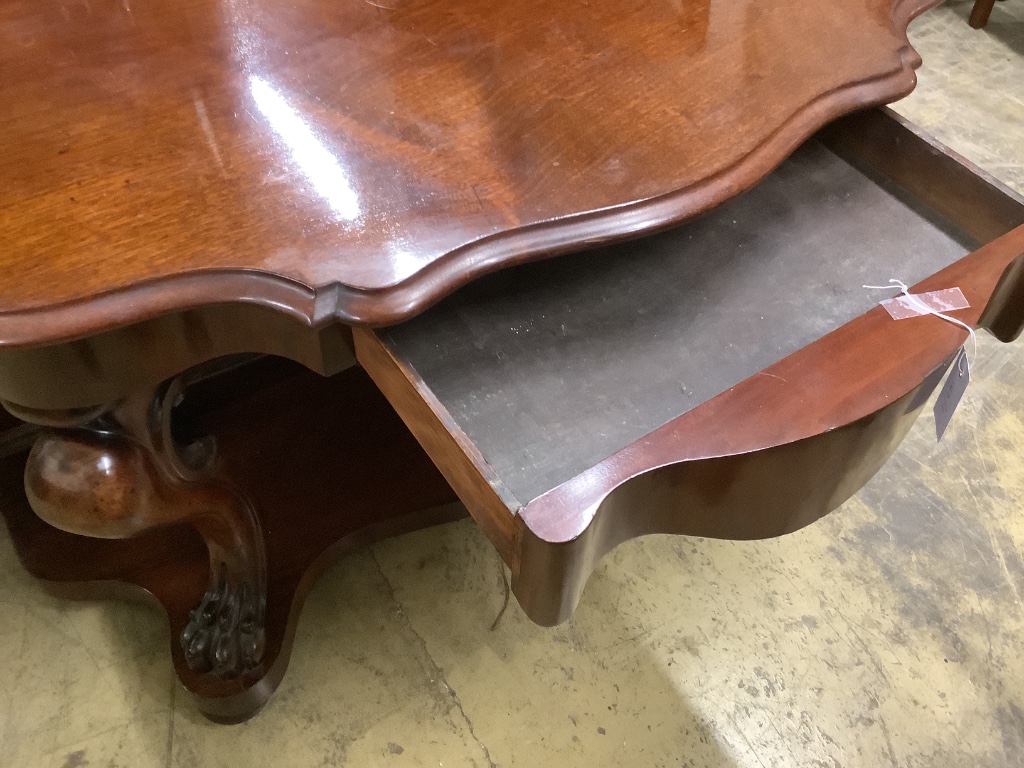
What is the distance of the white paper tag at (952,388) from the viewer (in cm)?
54

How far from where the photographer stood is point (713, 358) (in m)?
0.58

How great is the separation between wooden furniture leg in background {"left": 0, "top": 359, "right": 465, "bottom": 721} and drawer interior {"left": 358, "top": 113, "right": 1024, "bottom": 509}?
305 millimetres

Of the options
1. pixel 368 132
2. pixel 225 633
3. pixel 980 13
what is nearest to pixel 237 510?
pixel 225 633

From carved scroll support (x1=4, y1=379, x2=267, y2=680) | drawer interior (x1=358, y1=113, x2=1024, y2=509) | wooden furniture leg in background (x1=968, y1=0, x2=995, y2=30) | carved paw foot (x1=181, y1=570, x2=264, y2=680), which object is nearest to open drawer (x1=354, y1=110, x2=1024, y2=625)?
drawer interior (x1=358, y1=113, x2=1024, y2=509)

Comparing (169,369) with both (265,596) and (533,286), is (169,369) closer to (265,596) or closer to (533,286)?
(533,286)

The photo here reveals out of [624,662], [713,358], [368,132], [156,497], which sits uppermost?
[368,132]

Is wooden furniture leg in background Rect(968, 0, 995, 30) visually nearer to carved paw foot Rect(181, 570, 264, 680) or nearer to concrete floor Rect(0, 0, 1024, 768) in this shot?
concrete floor Rect(0, 0, 1024, 768)

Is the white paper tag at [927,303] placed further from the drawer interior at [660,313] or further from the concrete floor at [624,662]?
the concrete floor at [624,662]

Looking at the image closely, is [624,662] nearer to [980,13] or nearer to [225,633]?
[225,633]

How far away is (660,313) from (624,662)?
0.52m

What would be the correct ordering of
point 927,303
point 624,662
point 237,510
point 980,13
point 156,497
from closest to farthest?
1. point 927,303
2. point 156,497
3. point 237,510
4. point 624,662
5. point 980,13

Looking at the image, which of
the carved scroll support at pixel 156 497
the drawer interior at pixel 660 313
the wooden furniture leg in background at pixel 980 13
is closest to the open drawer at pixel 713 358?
the drawer interior at pixel 660 313

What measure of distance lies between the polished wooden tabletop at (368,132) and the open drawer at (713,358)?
0.26 ft

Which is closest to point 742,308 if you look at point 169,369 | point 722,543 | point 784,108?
point 784,108
